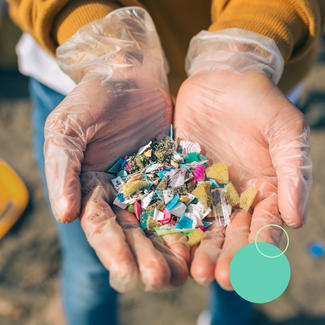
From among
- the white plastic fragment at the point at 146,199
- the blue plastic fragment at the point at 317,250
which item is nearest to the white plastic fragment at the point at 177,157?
the white plastic fragment at the point at 146,199

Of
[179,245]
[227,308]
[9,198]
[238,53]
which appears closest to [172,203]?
[179,245]

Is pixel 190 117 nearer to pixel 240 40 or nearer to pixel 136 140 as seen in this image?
pixel 136 140

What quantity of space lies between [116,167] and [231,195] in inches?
21.5

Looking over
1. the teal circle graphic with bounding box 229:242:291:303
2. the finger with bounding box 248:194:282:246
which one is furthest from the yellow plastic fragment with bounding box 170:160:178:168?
the teal circle graphic with bounding box 229:242:291:303

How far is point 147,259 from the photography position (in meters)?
1.28

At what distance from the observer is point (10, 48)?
4277 mm

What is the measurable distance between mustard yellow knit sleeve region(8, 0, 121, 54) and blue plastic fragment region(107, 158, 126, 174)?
2.25 feet

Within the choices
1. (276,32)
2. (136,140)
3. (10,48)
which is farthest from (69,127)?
(10,48)

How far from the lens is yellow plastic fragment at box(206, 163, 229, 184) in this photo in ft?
5.45

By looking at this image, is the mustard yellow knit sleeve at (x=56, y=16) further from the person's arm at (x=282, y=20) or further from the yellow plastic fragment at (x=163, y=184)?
the yellow plastic fragment at (x=163, y=184)

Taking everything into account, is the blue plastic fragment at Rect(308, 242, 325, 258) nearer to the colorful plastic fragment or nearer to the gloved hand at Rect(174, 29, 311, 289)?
the gloved hand at Rect(174, 29, 311, 289)

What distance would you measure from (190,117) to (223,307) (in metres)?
1.40

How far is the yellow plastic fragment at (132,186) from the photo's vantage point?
162 centimetres

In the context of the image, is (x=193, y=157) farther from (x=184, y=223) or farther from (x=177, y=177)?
(x=184, y=223)
